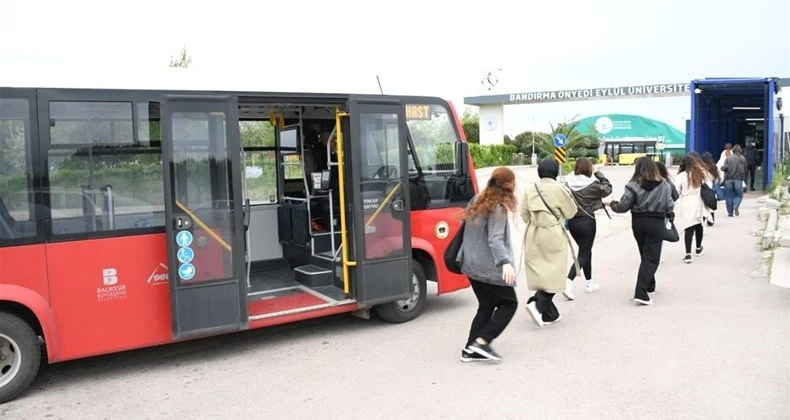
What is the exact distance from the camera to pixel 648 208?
25.7 ft

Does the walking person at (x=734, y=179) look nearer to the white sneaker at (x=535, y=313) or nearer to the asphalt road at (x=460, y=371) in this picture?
the asphalt road at (x=460, y=371)

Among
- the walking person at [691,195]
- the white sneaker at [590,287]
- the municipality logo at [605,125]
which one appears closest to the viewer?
the white sneaker at [590,287]

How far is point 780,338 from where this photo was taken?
6539mm

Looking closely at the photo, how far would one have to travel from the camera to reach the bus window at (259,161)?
8.88m

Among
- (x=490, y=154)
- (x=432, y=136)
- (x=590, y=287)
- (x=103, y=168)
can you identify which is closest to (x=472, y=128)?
(x=490, y=154)

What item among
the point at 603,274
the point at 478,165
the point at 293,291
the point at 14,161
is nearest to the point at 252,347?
the point at 293,291

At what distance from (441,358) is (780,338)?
3.16 meters

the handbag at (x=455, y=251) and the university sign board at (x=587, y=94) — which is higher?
the university sign board at (x=587, y=94)

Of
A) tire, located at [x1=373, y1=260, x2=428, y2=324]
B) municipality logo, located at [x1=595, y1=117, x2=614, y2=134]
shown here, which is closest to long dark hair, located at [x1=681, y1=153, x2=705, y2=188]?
tire, located at [x1=373, y1=260, x2=428, y2=324]

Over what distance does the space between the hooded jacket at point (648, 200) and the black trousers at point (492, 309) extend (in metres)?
2.55

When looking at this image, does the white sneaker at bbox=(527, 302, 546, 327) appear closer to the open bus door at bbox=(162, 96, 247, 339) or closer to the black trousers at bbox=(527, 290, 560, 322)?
the black trousers at bbox=(527, 290, 560, 322)

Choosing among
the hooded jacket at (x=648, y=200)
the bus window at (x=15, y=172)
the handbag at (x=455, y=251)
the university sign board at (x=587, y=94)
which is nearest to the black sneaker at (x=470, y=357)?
the handbag at (x=455, y=251)

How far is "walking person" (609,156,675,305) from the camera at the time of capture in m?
7.84

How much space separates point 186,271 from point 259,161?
319 cm
